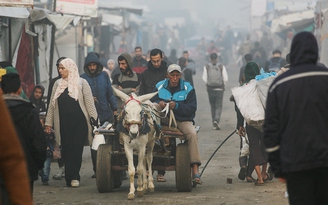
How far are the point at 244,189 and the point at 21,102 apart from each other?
4818 millimetres

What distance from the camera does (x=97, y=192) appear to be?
34.6 ft

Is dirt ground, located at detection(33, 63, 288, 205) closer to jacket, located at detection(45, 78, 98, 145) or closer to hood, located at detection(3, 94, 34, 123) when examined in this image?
Answer: jacket, located at detection(45, 78, 98, 145)

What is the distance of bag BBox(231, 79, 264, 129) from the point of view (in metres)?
10.6

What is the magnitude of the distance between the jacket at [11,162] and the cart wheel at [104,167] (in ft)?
21.1

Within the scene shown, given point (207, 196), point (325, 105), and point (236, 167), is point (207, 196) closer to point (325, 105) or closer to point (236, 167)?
point (236, 167)

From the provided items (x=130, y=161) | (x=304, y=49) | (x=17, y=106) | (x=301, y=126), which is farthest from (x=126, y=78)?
(x=301, y=126)

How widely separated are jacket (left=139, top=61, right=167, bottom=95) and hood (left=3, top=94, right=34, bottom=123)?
4977mm

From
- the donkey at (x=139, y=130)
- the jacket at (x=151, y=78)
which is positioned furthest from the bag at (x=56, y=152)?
the donkey at (x=139, y=130)

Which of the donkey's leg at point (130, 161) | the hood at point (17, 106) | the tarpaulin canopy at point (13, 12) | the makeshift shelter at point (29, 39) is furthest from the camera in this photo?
the makeshift shelter at point (29, 39)

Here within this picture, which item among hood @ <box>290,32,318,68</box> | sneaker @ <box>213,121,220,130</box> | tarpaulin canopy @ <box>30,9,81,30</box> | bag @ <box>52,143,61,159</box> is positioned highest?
tarpaulin canopy @ <box>30,9,81,30</box>

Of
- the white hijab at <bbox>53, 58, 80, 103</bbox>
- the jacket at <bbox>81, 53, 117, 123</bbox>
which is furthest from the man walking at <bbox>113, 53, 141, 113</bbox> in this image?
the white hijab at <bbox>53, 58, 80, 103</bbox>

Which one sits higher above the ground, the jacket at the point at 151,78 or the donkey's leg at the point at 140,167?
the jacket at the point at 151,78

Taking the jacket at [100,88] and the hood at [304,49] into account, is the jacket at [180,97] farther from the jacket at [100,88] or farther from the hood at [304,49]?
the hood at [304,49]

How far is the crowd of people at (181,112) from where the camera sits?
215 inches
